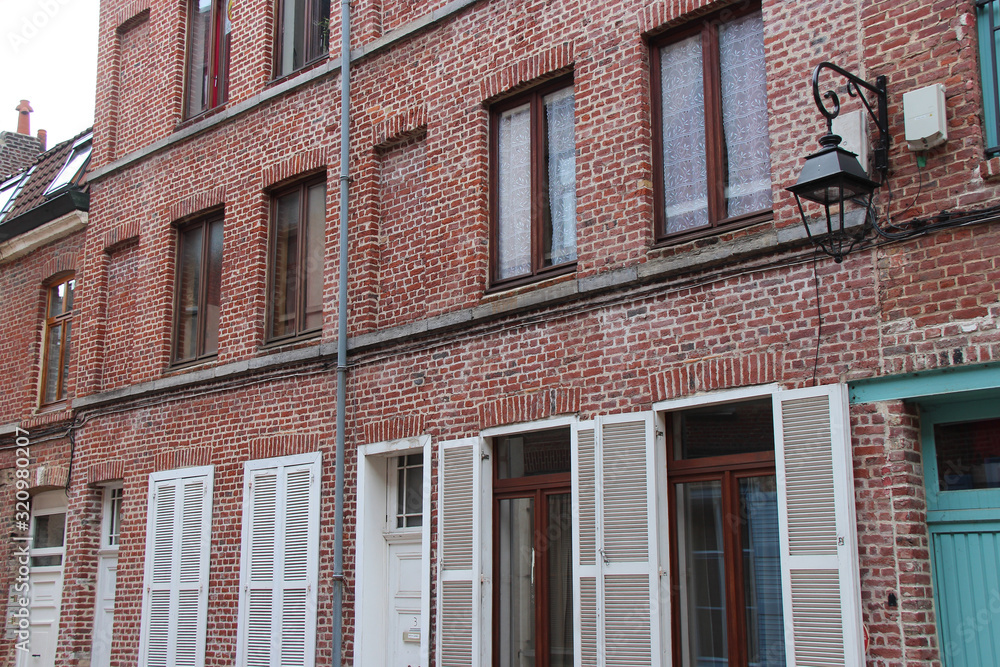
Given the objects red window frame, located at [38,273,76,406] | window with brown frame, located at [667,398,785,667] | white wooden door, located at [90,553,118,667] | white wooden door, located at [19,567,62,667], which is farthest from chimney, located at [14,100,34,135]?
window with brown frame, located at [667,398,785,667]

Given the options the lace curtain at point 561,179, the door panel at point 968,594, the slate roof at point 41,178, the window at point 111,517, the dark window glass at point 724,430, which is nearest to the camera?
the door panel at point 968,594

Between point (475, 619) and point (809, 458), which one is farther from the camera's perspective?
point (475, 619)

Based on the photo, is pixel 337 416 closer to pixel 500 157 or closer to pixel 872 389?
pixel 500 157

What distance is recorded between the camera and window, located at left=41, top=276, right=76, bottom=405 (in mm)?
15375

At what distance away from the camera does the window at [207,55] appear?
1379 centimetres

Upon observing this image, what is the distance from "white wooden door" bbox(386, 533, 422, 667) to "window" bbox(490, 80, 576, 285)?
2.74 meters

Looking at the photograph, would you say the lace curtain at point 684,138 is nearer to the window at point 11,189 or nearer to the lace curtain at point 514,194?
the lace curtain at point 514,194

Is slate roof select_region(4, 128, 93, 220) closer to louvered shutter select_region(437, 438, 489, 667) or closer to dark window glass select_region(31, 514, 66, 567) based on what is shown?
dark window glass select_region(31, 514, 66, 567)

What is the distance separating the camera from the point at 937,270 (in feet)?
22.2

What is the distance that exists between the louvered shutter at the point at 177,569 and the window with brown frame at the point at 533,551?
4.14 metres

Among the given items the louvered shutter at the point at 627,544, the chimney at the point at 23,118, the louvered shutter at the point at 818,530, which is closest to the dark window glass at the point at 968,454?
the louvered shutter at the point at 818,530

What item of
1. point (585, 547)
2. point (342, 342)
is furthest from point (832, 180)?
point (342, 342)

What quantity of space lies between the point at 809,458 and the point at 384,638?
4.96 meters

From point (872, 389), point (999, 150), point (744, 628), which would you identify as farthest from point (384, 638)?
point (999, 150)
